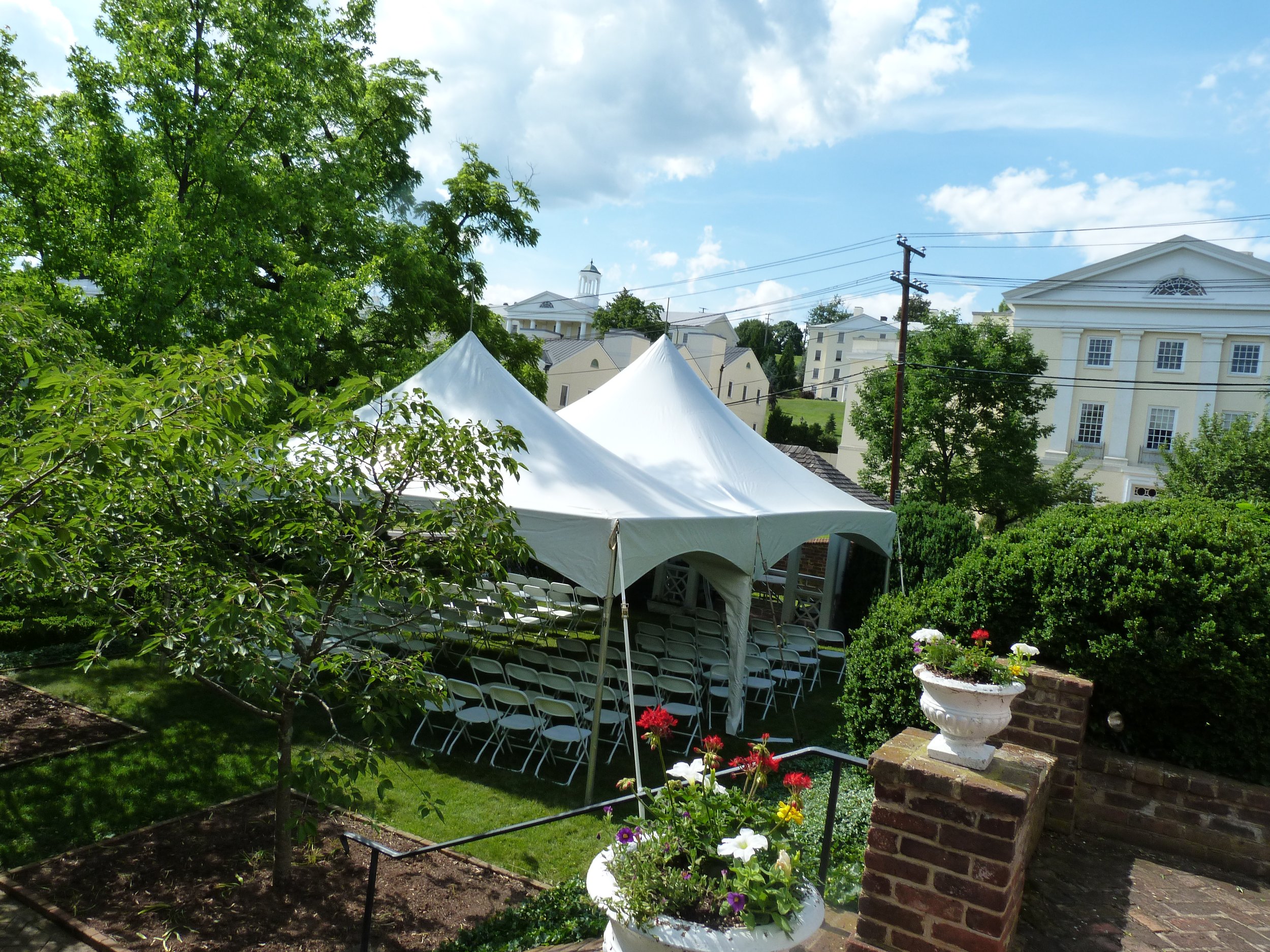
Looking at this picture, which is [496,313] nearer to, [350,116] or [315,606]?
[350,116]

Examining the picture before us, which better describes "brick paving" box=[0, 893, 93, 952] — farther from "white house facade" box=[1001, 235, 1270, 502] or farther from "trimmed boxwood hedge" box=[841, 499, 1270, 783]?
"white house facade" box=[1001, 235, 1270, 502]

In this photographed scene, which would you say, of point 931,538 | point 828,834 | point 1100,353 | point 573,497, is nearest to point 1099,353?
point 1100,353

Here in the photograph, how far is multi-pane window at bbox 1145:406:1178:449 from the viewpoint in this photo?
123 ft

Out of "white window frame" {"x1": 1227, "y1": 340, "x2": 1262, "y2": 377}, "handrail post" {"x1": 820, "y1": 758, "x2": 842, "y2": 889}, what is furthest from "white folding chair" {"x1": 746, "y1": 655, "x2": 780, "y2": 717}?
"white window frame" {"x1": 1227, "y1": 340, "x2": 1262, "y2": 377}

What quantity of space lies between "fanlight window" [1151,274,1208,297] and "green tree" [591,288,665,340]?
1358 inches

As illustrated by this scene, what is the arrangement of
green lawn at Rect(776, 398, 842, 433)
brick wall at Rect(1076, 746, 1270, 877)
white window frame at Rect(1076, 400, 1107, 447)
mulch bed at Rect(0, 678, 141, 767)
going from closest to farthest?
1. brick wall at Rect(1076, 746, 1270, 877)
2. mulch bed at Rect(0, 678, 141, 767)
3. white window frame at Rect(1076, 400, 1107, 447)
4. green lawn at Rect(776, 398, 842, 433)

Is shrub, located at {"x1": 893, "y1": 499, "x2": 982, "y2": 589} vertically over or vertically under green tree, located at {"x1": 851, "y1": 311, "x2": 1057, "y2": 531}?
under

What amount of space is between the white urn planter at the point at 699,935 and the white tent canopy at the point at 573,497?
141 inches

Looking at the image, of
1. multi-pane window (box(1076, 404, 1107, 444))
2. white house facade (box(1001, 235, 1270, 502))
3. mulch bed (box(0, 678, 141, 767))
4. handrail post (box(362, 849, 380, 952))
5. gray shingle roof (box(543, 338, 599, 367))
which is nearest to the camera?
handrail post (box(362, 849, 380, 952))

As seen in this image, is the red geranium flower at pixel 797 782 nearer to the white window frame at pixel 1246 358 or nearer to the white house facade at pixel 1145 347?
the white house facade at pixel 1145 347

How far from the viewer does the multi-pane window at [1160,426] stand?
37469 mm

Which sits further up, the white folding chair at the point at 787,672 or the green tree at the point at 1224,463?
the green tree at the point at 1224,463

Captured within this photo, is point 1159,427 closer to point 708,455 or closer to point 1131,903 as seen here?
point 708,455

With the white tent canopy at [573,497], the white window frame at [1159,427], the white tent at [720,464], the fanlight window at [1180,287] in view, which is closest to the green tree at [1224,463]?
the white window frame at [1159,427]
